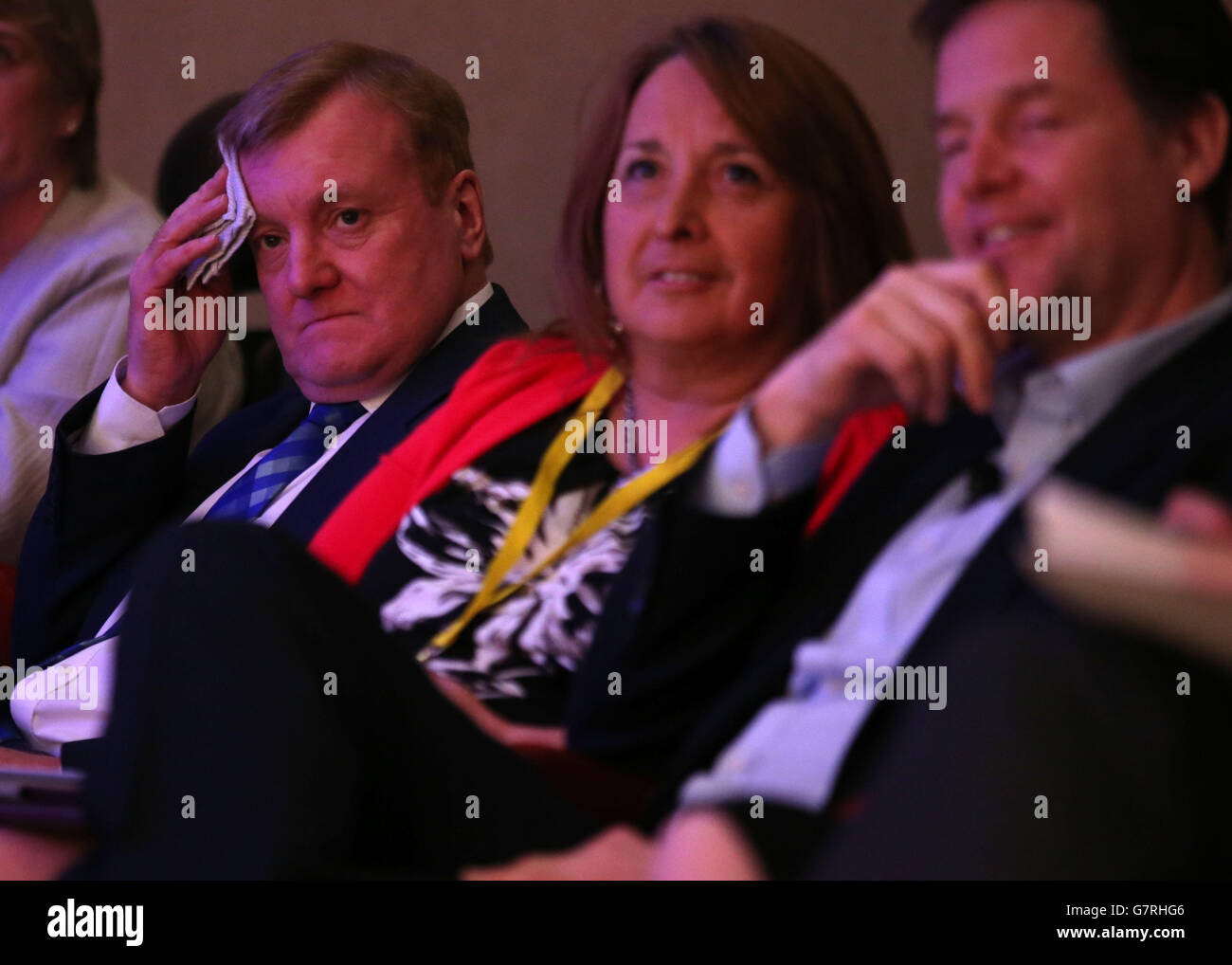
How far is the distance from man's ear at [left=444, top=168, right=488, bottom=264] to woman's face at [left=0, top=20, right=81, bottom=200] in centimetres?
62

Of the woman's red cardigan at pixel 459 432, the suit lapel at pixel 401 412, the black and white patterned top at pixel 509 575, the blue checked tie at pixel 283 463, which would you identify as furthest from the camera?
the blue checked tie at pixel 283 463

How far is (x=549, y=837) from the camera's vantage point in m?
0.94

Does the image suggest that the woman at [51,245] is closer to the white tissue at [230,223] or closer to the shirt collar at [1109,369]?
the white tissue at [230,223]

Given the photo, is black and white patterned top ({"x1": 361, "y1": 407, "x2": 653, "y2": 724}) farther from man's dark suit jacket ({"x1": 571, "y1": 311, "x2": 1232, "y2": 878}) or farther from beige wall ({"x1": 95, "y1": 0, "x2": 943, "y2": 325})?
beige wall ({"x1": 95, "y1": 0, "x2": 943, "y2": 325})

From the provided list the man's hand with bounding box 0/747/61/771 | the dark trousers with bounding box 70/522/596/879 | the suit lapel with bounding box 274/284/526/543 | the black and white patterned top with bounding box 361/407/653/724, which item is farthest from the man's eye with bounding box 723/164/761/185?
the man's hand with bounding box 0/747/61/771

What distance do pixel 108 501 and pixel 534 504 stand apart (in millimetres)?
617

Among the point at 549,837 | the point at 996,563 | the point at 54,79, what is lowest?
the point at 549,837

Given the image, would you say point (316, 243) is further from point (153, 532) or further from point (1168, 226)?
point (1168, 226)

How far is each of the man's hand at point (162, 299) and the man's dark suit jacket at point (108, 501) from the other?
51 millimetres

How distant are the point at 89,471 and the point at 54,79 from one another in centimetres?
62

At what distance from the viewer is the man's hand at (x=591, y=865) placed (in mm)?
910

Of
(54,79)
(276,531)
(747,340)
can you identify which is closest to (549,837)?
(276,531)

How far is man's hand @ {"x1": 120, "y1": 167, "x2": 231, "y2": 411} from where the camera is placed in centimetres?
164

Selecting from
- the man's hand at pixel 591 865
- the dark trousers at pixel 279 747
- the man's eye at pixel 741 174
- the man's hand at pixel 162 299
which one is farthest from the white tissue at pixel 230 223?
the man's hand at pixel 591 865
